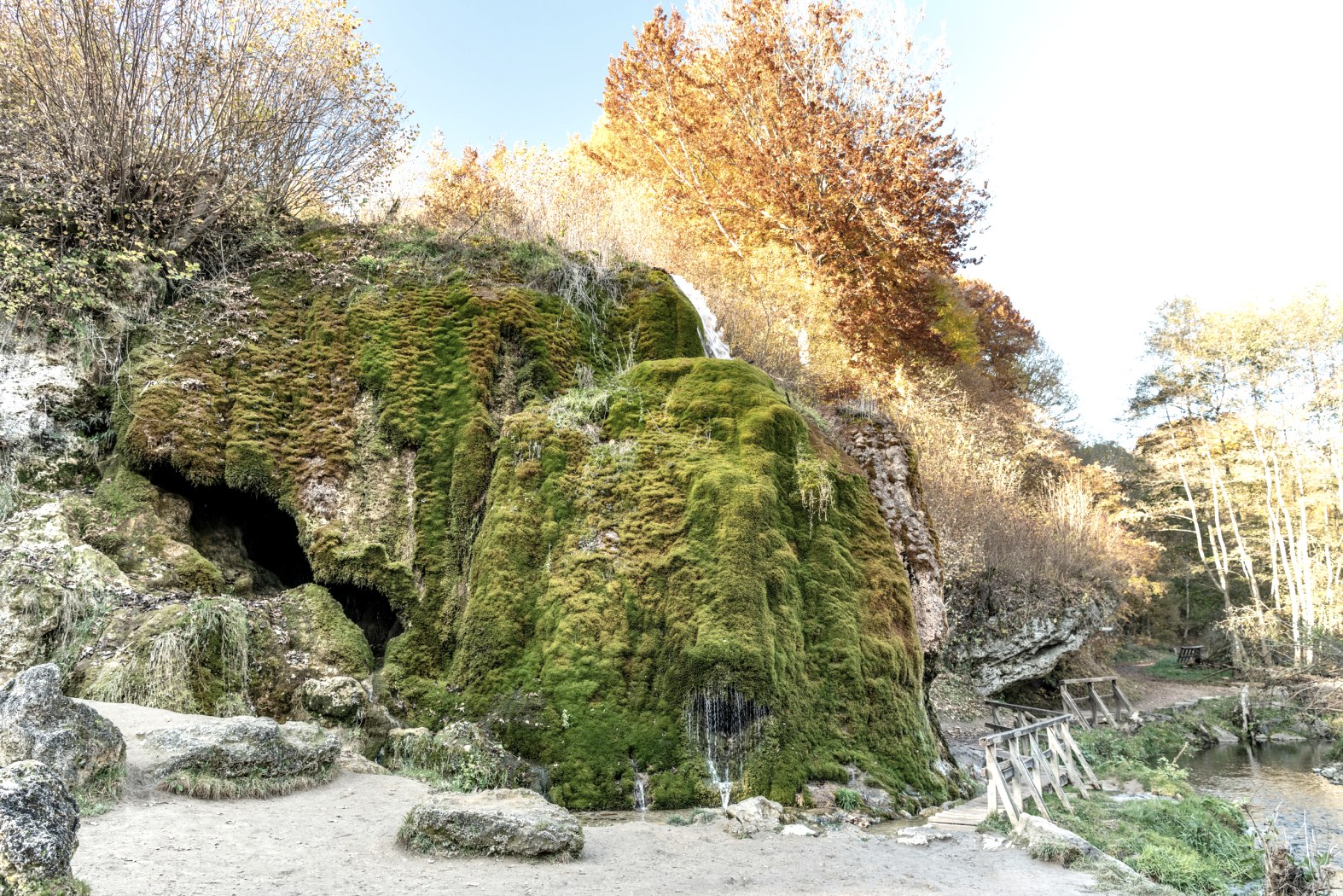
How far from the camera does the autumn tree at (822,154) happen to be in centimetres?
2059

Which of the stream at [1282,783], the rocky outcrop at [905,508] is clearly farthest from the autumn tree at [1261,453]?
the rocky outcrop at [905,508]

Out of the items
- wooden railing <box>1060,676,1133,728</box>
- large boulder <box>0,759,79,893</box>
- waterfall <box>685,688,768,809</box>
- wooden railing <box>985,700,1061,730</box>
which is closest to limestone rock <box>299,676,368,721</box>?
waterfall <box>685,688,768,809</box>

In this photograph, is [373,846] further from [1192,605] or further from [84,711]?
[1192,605]

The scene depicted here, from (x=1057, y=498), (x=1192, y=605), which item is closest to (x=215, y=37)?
(x=1057, y=498)

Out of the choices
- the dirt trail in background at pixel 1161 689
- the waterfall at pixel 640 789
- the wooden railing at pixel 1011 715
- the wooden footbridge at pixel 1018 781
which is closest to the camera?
the waterfall at pixel 640 789

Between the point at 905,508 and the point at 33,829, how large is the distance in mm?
11614

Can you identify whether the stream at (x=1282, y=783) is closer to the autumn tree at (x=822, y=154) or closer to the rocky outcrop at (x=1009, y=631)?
the rocky outcrop at (x=1009, y=631)

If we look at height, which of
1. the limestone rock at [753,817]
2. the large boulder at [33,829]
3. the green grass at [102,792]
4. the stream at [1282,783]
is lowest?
the stream at [1282,783]

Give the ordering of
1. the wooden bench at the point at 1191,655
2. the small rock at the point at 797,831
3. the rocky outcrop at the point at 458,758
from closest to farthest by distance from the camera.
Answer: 1. the small rock at the point at 797,831
2. the rocky outcrop at the point at 458,758
3. the wooden bench at the point at 1191,655

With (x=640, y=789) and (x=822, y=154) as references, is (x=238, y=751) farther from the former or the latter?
(x=822, y=154)

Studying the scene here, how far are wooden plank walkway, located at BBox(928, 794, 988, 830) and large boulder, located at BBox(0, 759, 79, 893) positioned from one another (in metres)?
7.54

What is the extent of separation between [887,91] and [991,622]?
1480 cm

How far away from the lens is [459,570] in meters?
9.91

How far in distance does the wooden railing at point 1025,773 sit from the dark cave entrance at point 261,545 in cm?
749
